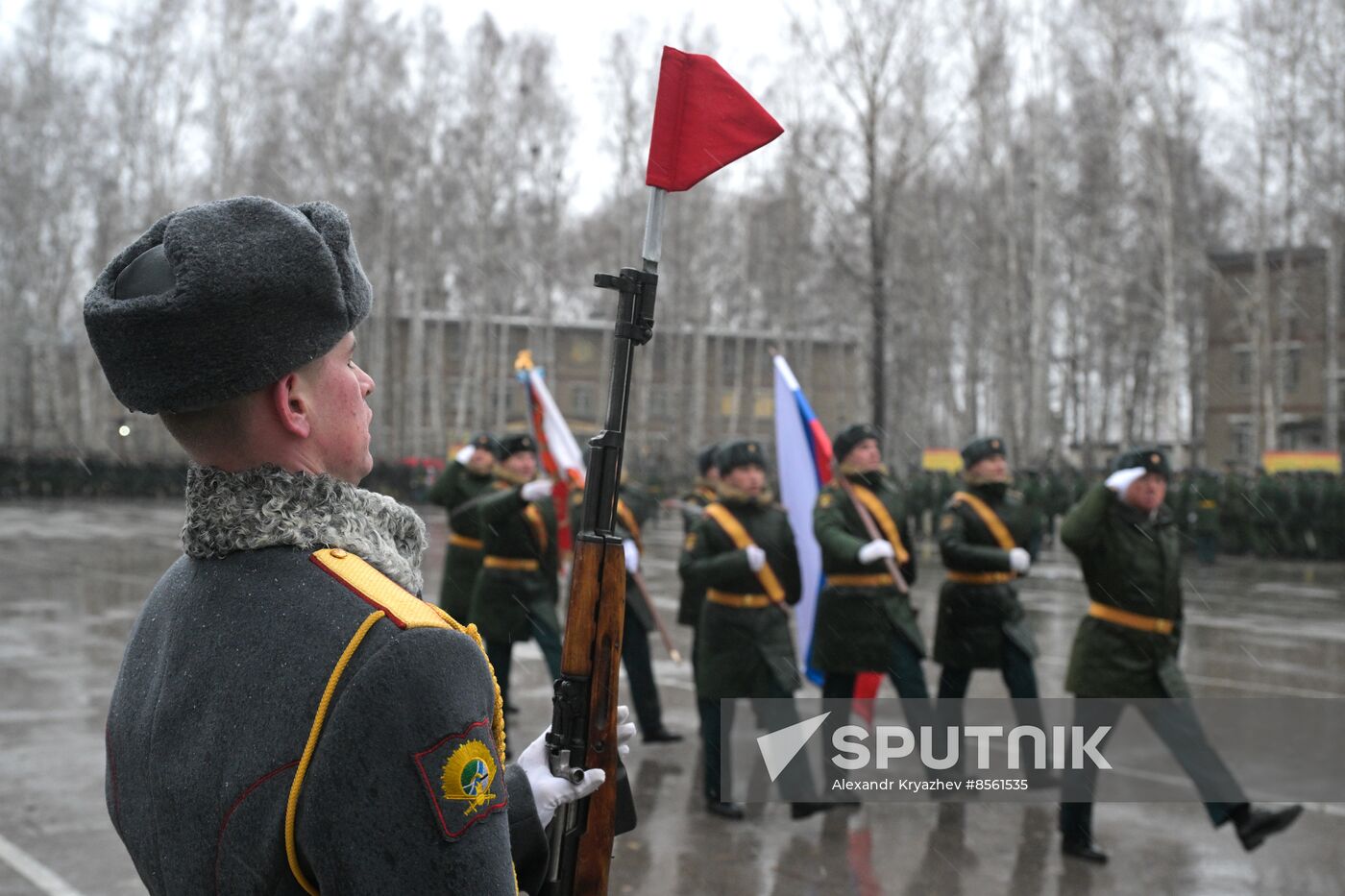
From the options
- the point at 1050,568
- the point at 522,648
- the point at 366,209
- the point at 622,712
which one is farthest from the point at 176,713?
the point at 366,209

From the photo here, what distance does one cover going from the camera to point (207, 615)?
4.69ft

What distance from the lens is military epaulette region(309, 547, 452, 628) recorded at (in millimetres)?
1311

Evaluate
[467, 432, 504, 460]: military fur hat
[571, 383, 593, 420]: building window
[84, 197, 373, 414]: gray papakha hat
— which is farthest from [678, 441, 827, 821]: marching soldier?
[571, 383, 593, 420]: building window

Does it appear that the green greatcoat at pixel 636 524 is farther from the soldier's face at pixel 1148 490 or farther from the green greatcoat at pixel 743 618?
the soldier's face at pixel 1148 490

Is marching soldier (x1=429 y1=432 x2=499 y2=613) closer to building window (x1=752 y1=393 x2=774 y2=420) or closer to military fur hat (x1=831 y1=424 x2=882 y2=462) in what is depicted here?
military fur hat (x1=831 y1=424 x2=882 y2=462)

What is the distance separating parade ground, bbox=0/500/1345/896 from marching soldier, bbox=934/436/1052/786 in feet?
2.47

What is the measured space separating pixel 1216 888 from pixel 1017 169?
1251 inches

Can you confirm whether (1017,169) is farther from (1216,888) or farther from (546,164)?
(1216,888)

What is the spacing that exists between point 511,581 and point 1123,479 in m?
3.97

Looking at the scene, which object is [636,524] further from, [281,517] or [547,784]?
[281,517]

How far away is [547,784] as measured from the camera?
1.75 m

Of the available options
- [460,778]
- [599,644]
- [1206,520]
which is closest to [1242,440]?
[1206,520]

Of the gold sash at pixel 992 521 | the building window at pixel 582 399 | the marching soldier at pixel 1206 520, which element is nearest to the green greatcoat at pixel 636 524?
the gold sash at pixel 992 521

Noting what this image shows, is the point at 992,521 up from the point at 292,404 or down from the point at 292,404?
down
